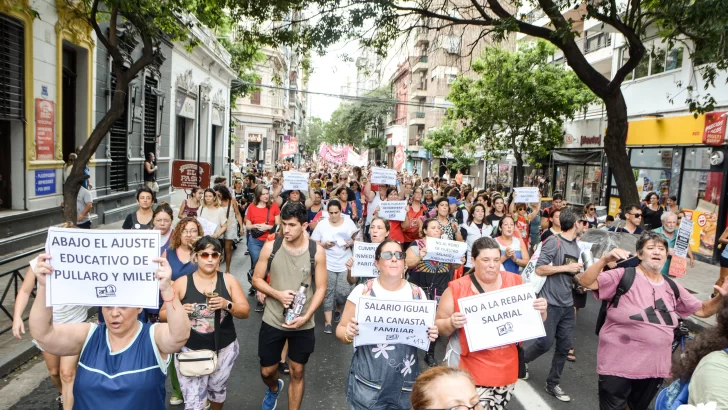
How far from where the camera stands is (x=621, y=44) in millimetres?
19906

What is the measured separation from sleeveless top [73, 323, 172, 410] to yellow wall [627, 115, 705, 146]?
15.9 m

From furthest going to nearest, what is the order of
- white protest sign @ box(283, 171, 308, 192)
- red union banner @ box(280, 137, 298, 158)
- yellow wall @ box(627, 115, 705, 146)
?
1. red union banner @ box(280, 137, 298, 158)
2. yellow wall @ box(627, 115, 705, 146)
3. white protest sign @ box(283, 171, 308, 192)

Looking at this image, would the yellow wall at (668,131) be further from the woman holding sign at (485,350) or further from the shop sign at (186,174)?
the woman holding sign at (485,350)

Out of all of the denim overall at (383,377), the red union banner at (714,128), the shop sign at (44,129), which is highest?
the red union banner at (714,128)

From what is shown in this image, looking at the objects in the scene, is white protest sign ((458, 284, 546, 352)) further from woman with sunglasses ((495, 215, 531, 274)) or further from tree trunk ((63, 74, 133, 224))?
tree trunk ((63, 74, 133, 224))

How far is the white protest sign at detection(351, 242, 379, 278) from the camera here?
6430 mm

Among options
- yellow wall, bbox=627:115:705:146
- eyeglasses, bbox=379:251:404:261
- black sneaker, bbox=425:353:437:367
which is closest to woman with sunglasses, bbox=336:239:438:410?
eyeglasses, bbox=379:251:404:261

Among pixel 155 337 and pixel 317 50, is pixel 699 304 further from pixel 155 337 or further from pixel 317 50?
pixel 317 50

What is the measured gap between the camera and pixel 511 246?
6.85 meters

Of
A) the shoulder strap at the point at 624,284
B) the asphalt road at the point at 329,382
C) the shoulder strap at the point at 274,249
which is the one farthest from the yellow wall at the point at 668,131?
the shoulder strap at the point at 274,249

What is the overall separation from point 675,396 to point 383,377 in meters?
1.69

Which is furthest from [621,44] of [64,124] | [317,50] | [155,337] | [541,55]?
[155,337]

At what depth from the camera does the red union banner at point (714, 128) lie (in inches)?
550

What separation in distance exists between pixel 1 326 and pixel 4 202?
5.55m
